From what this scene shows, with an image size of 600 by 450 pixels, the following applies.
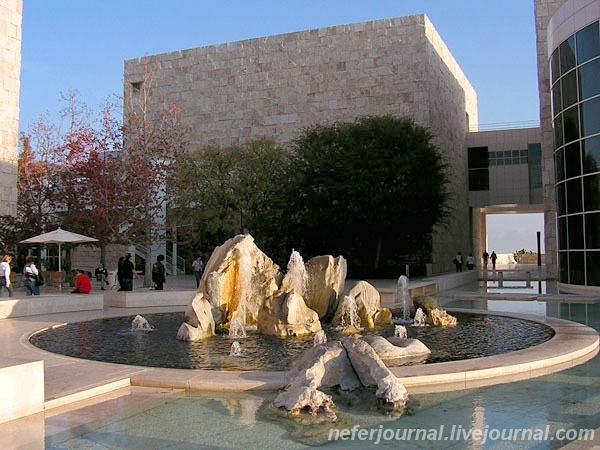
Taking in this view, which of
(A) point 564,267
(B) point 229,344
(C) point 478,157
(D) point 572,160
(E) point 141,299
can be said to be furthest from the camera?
(C) point 478,157

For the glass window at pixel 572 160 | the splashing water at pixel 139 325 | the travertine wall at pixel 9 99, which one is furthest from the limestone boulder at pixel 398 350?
the travertine wall at pixel 9 99

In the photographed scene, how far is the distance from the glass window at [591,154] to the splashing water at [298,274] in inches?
595

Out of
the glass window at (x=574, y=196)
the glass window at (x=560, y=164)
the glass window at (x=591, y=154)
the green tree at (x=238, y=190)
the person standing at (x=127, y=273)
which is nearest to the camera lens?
the person standing at (x=127, y=273)

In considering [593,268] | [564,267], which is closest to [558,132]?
[564,267]

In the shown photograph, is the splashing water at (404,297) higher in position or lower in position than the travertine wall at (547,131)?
lower

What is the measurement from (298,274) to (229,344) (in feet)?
11.5

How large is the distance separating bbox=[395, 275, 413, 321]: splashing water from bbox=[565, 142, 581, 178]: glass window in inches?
419

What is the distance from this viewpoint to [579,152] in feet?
77.8

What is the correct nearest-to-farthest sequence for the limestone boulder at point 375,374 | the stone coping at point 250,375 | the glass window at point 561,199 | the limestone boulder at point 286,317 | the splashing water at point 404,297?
the limestone boulder at point 375,374
the stone coping at point 250,375
the limestone boulder at point 286,317
the splashing water at point 404,297
the glass window at point 561,199

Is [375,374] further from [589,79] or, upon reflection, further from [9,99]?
[9,99]

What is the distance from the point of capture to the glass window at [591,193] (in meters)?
22.7

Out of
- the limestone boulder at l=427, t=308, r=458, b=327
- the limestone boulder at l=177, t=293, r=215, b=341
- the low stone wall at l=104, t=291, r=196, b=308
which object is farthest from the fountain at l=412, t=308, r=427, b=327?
the low stone wall at l=104, t=291, r=196, b=308

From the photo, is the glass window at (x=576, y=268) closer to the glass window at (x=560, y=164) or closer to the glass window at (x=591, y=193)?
the glass window at (x=591, y=193)

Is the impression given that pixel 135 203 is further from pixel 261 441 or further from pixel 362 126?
pixel 261 441
